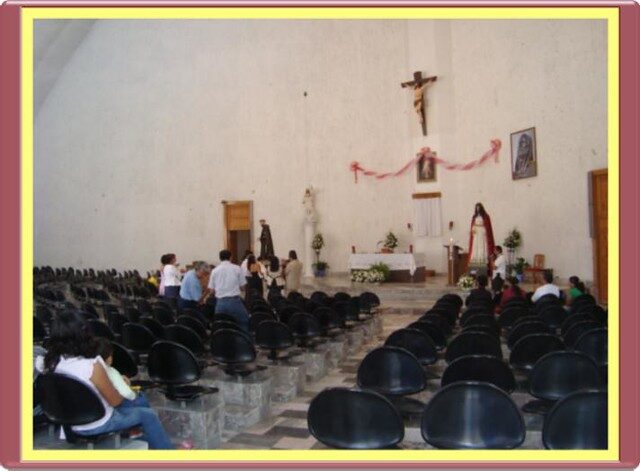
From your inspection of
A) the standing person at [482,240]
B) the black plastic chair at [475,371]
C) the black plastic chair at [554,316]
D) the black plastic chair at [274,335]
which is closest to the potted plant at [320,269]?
the standing person at [482,240]

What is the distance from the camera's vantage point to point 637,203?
3.22 meters

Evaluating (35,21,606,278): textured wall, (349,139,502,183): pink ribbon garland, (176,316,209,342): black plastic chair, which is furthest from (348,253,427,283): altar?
(176,316,209,342): black plastic chair

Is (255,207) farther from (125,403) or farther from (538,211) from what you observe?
(125,403)

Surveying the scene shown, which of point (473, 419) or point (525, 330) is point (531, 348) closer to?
point (525, 330)

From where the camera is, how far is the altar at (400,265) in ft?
49.4

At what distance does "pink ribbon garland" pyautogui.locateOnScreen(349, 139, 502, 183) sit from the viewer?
52.5ft

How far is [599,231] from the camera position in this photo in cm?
1240

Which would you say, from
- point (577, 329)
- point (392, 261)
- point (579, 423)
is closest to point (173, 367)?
point (579, 423)

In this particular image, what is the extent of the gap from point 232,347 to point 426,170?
1289cm

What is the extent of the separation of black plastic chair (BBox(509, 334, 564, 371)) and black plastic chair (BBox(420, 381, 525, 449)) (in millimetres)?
1810

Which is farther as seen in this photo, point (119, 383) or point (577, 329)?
point (577, 329)

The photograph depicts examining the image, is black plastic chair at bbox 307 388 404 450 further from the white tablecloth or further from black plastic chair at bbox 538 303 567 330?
the white tablecloth

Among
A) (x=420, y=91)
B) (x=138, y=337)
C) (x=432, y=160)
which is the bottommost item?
(x=138, y=337)
